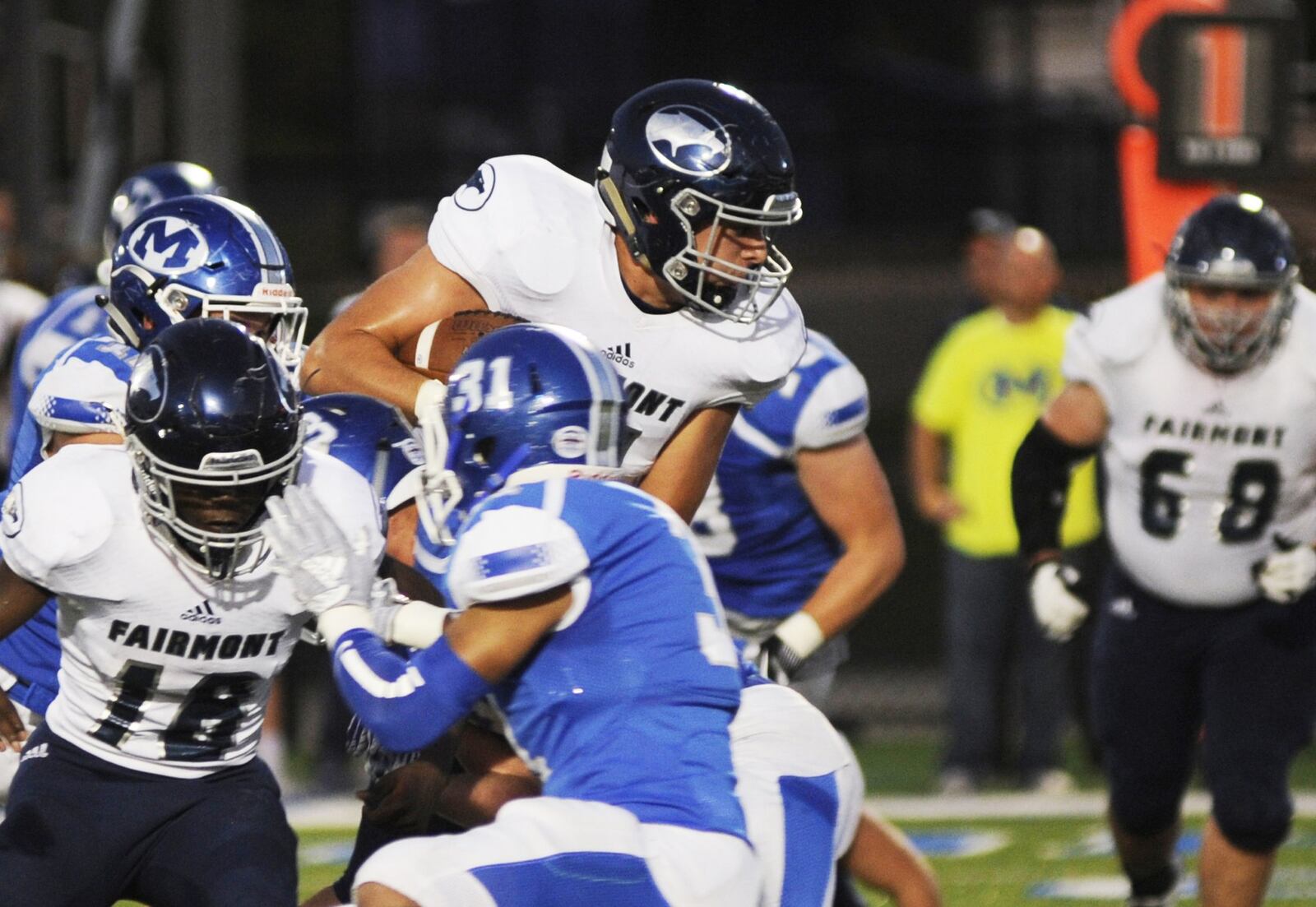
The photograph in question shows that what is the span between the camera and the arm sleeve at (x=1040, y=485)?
5305 mm

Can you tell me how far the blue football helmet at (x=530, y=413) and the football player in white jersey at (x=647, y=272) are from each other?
487mm

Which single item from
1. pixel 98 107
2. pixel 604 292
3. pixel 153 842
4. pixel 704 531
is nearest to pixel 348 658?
pixel 153 842

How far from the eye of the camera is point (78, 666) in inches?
149

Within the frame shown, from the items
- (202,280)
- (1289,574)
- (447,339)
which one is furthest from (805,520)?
(202,280)

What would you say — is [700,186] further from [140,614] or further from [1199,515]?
[1199,515]

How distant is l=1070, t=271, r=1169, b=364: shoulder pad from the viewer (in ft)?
17.1

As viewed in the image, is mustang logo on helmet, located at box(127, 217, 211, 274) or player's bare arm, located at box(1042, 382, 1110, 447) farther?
player's bare arm, located at box(1042, 382, 1110, 447)

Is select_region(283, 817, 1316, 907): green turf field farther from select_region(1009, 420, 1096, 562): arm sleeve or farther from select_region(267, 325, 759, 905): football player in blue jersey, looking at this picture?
select_region(267, 325, 759, 905): football player in blue jersey

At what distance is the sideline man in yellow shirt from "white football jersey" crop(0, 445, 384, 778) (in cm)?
418

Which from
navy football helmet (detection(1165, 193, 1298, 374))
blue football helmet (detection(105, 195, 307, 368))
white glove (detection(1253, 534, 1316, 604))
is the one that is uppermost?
blue football helmet (detection(105, 195, 307, 368))

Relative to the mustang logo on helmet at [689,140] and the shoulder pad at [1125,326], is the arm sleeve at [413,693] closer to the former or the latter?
the mustang logo on helmet at [689,140]

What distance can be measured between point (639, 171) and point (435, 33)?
24.7 feet

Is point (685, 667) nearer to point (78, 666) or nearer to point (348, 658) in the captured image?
point (348, 658)

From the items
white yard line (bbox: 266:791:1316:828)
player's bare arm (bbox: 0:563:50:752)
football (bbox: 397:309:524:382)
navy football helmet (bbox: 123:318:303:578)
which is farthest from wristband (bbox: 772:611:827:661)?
white yard line (bbox: 266:791:1316:828)
